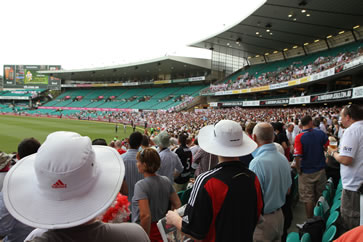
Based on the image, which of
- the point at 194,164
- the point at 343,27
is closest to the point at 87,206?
the point at 194,164

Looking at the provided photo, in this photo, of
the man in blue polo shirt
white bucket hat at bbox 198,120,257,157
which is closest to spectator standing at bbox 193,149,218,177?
the man in blue polo shirt

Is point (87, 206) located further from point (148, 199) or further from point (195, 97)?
point (195, 97)

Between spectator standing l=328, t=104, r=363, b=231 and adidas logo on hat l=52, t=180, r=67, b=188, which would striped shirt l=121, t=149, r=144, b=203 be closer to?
adidas logo on hat l=52, t=180, r=67, b=188

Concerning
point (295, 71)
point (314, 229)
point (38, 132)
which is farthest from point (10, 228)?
point (295, 71)

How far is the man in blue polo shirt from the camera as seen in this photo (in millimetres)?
4402

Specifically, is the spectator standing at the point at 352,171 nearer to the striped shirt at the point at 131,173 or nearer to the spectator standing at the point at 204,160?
the spectator standing at the point at 204,160

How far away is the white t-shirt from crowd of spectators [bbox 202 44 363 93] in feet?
62.6

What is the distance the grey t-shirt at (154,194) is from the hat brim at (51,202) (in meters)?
1.34

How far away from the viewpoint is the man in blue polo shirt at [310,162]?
4.40 meters

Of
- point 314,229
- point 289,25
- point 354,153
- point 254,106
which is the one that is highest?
point 289,25

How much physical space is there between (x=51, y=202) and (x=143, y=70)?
6300 centimetres

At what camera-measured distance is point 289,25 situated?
98.3 ft

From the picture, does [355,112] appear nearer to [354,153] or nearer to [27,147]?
[354,153]

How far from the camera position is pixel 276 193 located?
9.38 ft
